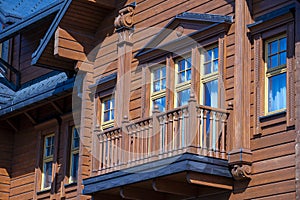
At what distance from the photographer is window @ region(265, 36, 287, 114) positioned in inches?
659

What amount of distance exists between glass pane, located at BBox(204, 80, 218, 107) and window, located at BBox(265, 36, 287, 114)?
4.56 feet

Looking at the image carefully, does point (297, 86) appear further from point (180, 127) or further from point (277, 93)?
point (180, 127)

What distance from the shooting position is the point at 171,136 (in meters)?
17.5

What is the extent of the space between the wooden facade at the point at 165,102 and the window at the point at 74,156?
0.04 metres

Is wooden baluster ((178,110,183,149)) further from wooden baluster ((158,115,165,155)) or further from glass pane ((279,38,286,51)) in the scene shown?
glass pane ((279,38,286,51))

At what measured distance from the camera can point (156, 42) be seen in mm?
19906

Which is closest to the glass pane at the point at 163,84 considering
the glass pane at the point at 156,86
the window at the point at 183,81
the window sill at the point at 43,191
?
the glass pane at the point at 156,86

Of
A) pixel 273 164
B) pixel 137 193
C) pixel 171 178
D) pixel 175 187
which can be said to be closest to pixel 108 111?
pixel 137 193

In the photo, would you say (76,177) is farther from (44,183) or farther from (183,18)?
(183,18)

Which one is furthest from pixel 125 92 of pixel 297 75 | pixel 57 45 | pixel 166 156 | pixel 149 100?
pixel 297 75

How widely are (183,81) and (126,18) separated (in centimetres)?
289

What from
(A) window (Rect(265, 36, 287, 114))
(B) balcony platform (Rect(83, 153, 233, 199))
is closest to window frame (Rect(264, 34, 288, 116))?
(A) window (Rect(265, 36, 287, 114))

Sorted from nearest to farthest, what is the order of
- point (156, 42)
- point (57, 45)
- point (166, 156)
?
point (166, 156), point (156, 42), point (57, 45)

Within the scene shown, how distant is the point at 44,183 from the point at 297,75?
10.5 m
